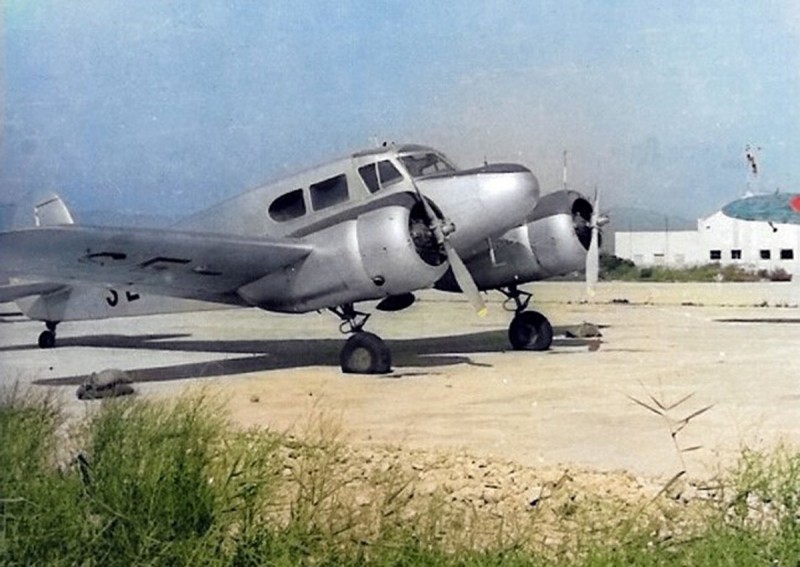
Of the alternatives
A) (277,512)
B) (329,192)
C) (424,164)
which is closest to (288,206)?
(329,192)

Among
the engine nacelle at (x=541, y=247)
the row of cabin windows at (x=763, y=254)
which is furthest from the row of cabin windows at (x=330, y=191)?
the row of cabin windows at (x=763, y=254)

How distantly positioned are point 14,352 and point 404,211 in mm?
1432

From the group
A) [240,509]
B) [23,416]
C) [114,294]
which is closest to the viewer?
[240,509]

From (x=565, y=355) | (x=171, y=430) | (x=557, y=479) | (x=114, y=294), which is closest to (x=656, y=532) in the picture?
(x=557, y=479)

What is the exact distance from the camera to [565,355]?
12.9 feet

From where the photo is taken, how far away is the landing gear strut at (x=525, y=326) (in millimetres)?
3949

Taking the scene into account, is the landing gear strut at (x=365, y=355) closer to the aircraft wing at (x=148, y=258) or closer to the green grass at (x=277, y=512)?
the green grass at (x=277, y=512)

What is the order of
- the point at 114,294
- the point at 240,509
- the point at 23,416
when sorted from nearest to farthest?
the point at 240,509 < the point at 23,416 < the point at 114,294

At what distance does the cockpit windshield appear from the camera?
3899 millimetres

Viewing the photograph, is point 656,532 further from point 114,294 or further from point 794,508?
point 114,294

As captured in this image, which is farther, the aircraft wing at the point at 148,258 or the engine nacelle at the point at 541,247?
the engine nacelle at the point at 541,247

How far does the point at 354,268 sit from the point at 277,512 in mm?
946

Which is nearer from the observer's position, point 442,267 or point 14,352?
point 14,352

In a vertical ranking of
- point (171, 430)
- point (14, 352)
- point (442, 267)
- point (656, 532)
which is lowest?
point (656, 532)
